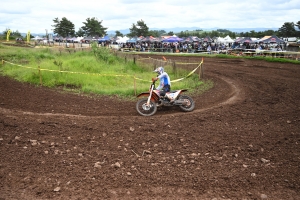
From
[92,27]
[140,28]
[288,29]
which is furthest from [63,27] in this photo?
[288,29]

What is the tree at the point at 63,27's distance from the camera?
7181 cm

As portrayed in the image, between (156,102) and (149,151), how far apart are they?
323 cm

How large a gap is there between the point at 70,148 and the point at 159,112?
389 centimetres

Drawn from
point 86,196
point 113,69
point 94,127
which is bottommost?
point 86,196

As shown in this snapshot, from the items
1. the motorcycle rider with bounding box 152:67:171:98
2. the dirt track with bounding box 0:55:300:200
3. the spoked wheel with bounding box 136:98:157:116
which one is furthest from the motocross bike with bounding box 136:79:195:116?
the dirt track with bounding box 0:55:300:200

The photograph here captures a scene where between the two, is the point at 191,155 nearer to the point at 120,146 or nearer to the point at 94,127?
the point at 120,146

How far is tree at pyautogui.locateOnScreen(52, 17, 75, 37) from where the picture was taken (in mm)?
71812

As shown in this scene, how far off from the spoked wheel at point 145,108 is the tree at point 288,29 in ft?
208

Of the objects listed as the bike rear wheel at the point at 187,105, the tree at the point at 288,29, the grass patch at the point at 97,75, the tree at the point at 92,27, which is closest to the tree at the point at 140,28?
the tree at the point at 92,27

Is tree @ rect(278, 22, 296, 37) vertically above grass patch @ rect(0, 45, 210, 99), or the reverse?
tree @ rect(278, 22, 296, 37)

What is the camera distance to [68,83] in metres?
14.1

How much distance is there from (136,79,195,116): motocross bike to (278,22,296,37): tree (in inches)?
2467

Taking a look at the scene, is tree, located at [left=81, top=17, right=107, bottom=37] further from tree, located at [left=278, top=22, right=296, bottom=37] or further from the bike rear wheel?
the bike rear wheel

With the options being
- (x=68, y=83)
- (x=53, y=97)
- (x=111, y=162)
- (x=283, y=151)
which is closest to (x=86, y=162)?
(x=111, y=162)
